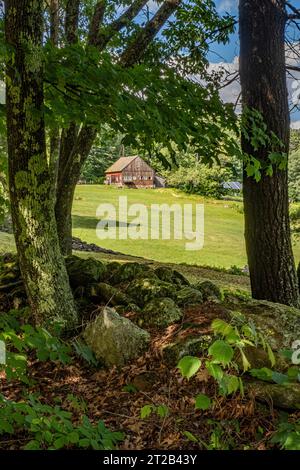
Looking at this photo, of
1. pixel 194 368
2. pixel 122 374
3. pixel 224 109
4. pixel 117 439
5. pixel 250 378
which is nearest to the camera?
pixel 194 368

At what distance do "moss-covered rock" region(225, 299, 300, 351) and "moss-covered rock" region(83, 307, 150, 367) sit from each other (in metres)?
0.83

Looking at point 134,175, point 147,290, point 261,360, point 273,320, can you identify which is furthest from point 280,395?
point 134,175

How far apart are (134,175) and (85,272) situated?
197 feet

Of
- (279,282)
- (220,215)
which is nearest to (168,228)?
(220,215)

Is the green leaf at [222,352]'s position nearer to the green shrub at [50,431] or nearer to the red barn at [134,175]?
the green shrub at [50,431]

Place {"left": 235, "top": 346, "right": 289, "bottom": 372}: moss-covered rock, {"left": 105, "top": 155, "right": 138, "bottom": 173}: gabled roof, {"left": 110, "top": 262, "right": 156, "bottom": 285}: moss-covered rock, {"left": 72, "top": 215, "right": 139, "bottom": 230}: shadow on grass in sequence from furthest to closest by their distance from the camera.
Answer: {"left": 105, "top": 155, "right": 138, "bottom": 173}: gabled roof
{"left": 72, "top": 215, "right": 139, "bottom": 230}: shadow on grass
{"left": 110, "top": 262, "right": 156, "bottom": 285}: moss-covered rock
{"left": 235, "top": 346, "right": 289, "bottom": 372}: moss-covered rock

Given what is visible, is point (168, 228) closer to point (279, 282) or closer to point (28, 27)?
point (279, 282)

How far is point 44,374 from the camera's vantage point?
3158mm

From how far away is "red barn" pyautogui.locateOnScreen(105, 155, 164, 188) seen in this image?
63.1 metres

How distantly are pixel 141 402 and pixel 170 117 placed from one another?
2.41 meters

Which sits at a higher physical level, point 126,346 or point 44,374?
point 126,346

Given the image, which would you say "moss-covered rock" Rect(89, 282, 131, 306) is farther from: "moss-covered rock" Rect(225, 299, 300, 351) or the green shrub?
the green shrub

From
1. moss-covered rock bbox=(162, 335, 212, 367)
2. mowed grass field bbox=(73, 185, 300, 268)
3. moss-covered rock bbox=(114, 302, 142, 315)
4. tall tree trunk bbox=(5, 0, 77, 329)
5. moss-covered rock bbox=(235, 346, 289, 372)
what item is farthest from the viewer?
mowed grass field bbox=(73, 185, 300, 268)

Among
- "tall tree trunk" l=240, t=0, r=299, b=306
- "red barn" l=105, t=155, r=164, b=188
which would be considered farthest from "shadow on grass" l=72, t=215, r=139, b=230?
"red barn" l=105, t=155, r=164, b=188
